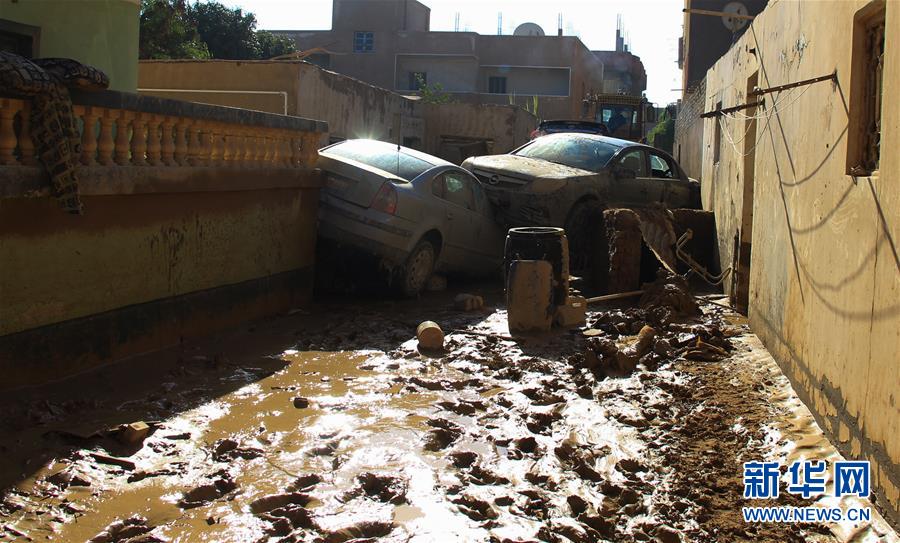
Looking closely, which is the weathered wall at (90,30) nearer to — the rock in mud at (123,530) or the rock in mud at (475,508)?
the rock in mud at (123,530)

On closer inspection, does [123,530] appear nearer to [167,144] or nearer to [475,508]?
[475,508]

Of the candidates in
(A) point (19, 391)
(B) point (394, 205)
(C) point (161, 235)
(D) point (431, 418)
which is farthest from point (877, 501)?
(B) point (394, 205)

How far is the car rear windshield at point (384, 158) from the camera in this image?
982 centimetres

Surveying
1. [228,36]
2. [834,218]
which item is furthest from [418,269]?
[228,36]

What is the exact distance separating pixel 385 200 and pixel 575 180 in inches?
124

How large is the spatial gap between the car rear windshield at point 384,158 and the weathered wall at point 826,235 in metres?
3.39

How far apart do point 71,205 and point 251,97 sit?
12118mm

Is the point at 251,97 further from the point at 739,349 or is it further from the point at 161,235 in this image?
the point at 739,349

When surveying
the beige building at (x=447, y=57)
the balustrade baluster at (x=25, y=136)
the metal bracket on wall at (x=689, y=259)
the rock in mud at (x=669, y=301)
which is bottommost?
the rock in mud at (x=669, y=301)

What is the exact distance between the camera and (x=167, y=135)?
714cm

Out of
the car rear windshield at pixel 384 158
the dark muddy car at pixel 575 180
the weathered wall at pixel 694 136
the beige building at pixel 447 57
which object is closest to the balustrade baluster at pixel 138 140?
the car rear windshield at pixel 384 158

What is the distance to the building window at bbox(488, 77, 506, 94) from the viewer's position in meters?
45.5

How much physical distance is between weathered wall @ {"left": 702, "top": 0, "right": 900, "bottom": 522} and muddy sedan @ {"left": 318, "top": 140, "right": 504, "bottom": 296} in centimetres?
314

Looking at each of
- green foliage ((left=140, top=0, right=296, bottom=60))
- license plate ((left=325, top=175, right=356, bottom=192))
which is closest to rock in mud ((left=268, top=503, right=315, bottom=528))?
license plate ((left=325, top=175, right=356, bottom=192))
